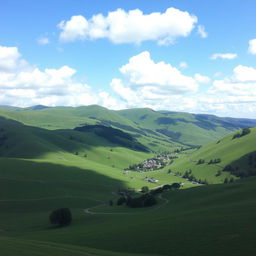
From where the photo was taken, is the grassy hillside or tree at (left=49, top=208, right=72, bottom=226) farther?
tree at (left=49, top=208, right=72, bottom=226)

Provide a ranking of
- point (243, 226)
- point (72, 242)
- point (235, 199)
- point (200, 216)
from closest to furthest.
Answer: point (243, 226) < point (72, 242) < point (200, 216) < point (235, 199)

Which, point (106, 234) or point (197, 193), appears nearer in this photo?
point (106, 234)

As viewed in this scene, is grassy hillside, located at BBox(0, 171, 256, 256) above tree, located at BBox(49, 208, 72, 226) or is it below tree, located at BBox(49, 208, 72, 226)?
above

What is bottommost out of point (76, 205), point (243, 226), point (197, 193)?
point (76, 205)

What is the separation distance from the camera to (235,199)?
313 ft

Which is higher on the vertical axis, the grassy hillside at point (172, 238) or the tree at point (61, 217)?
the grassy hillside at point (172, 238)

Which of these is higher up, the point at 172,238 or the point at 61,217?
the point at 172,238

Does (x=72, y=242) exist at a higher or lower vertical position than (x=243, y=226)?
lower

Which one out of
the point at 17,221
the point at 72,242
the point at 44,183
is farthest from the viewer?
the point at 44,183

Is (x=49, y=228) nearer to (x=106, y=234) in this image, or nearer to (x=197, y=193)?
(x=106, y=234)

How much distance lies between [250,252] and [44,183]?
169m

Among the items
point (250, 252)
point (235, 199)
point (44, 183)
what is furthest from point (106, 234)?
point (44, 183)

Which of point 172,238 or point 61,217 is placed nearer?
point 172,238

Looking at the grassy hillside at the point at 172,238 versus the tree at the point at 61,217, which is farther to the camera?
the tree at the point at 61,217
